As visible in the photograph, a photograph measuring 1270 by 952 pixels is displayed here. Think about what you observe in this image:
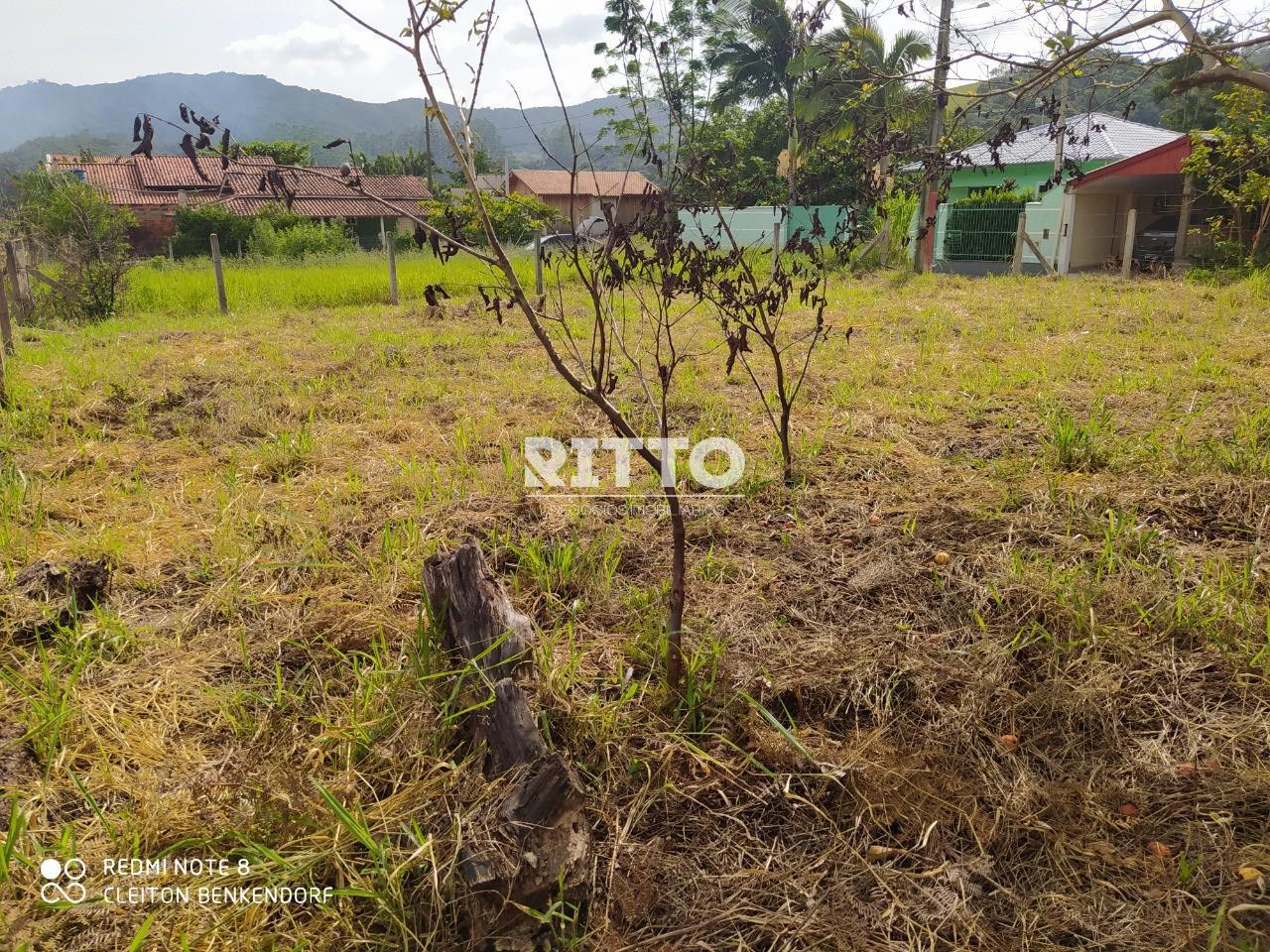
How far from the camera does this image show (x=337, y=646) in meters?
2.35

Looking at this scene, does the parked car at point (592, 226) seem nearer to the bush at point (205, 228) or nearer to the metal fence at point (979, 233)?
the metal fence at point (979, 233)

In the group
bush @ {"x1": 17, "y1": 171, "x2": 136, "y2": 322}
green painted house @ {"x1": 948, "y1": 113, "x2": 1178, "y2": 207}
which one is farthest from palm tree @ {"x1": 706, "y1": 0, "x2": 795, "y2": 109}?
bush @ {"x1": 17, "y1": 171, "x2": 136, "y2": 322}

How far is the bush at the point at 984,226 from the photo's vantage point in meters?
14.6

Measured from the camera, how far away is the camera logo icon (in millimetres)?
1438

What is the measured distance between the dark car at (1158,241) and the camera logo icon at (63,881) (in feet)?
53.9

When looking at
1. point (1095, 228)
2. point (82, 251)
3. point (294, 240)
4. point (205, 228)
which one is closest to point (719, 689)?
point (82, 251)

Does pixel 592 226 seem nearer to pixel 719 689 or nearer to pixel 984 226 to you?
pixel 719 689

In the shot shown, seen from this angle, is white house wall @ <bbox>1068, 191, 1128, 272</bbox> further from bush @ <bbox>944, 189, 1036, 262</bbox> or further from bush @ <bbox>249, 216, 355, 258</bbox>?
bush @ <bbox>249, 216, 355, 258</bbox>

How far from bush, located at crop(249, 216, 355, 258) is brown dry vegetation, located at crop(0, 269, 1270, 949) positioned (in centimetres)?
2064

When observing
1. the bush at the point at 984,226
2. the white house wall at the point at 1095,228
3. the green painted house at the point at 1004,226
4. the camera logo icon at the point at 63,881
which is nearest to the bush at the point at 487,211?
the camera logo icon at the point at 63,881

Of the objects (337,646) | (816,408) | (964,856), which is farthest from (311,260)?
(964,856)

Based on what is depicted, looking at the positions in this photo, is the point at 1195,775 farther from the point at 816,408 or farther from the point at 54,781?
the point at 816,408

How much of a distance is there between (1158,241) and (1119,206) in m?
1.68

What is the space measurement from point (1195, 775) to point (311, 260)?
1891 centimetres
